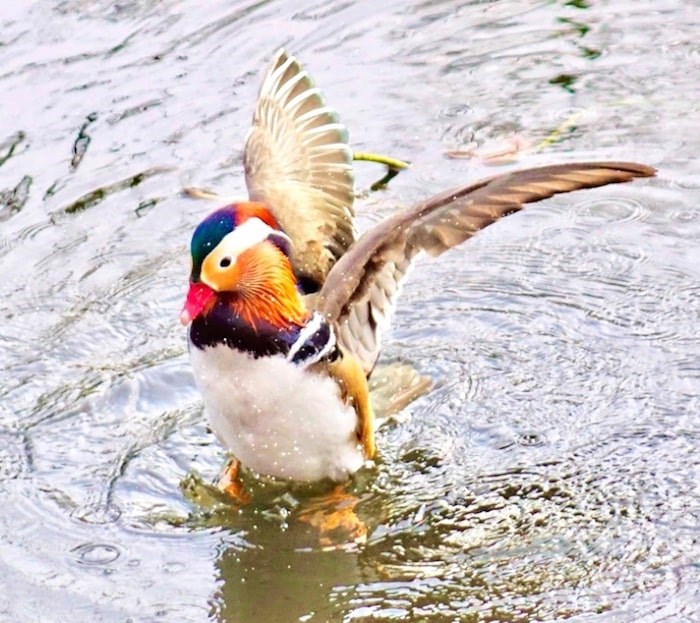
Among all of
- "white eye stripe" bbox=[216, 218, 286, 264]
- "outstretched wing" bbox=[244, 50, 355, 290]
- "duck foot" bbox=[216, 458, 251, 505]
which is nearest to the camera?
"white eye stripe" bbox=[216, 218, 286, 264]

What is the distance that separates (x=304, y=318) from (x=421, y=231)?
49 cm

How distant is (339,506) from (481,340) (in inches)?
41.9

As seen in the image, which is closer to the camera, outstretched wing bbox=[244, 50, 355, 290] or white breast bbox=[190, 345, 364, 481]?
white breast bbox=[190, 345, 364, 481]

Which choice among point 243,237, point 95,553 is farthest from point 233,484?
point 243,237

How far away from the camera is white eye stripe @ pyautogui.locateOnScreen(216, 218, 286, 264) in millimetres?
4730

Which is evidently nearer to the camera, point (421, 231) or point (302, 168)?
A: point (421, 231)

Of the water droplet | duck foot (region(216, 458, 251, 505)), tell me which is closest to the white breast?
duck foot (region(216, 458, 251, 505))

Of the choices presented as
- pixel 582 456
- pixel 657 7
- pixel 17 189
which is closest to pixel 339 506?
pixel 582 456

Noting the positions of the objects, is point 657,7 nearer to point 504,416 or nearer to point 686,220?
point 686,220

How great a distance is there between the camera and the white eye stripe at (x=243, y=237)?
473cm

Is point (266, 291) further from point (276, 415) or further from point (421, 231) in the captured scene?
point (421, 231)

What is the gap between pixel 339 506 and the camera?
16.5 feet

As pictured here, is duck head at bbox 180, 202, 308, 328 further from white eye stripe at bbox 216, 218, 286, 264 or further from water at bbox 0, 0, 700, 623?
water at bbox 0, 0, 700, 623

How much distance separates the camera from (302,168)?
5902 millimetres
